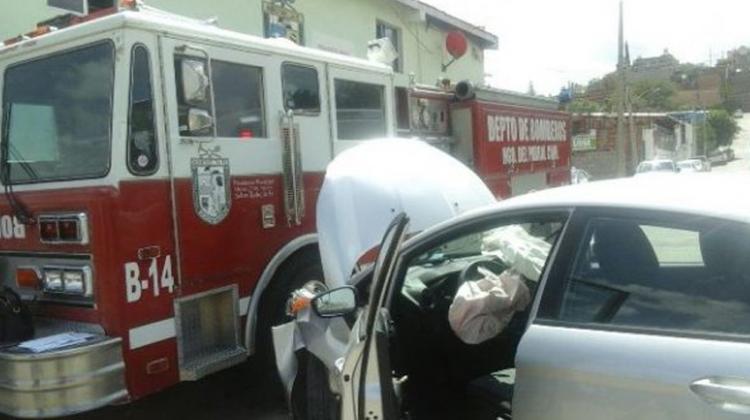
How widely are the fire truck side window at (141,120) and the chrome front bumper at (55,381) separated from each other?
41.6 inches

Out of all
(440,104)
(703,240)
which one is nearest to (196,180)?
(703,240)

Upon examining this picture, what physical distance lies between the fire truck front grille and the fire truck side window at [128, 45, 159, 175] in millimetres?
847

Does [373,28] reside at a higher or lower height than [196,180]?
higher

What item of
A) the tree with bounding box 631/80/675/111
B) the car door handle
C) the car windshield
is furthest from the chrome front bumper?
the tree with bounding box 631/80/675/111

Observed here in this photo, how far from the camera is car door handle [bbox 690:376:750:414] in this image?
200 centimetres

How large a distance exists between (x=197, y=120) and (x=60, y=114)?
2.79 feet

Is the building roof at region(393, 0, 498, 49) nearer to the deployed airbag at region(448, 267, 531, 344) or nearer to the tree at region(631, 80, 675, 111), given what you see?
the deployed airbag at region(448, 267, 531, 344)

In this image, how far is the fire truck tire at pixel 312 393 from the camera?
331cm

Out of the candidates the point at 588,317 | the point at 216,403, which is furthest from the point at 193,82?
the point at 588,317

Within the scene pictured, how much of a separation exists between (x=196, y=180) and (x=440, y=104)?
143 inches

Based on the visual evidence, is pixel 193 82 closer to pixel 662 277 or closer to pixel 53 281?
pixel 53 281

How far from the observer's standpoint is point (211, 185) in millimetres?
4770

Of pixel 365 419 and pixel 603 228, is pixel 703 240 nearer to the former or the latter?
pixel 603 228

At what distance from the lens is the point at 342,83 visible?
5996 millimetres
